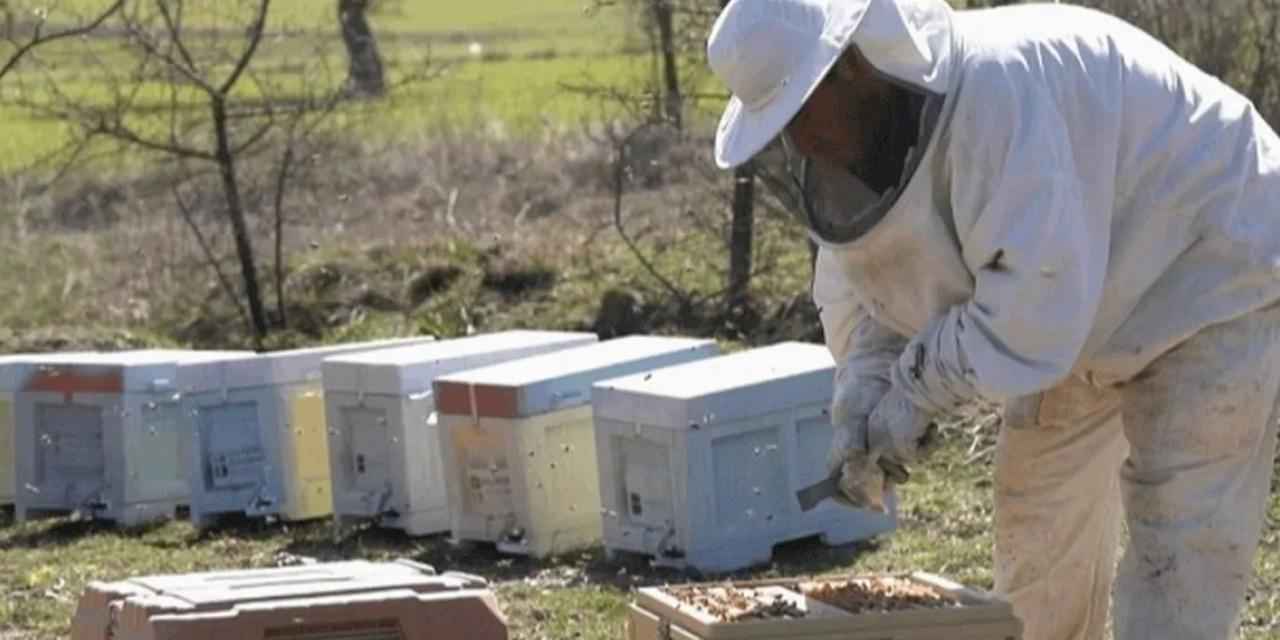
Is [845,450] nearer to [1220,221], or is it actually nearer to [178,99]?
[1220,221]

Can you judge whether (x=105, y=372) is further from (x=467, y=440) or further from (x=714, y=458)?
(x=714, y=458)

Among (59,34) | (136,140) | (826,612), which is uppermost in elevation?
(59,34)

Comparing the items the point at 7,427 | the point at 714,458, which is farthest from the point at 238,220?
the point at 714,458

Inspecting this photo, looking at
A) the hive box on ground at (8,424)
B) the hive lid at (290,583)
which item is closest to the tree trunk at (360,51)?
the hive box on ground at (8,424)

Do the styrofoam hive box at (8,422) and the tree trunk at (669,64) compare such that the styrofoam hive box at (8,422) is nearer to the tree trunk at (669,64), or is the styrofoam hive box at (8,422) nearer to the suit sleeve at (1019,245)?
the tree trunk at (669,64)

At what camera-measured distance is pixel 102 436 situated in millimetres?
8500

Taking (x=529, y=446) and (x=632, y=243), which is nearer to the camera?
(x=529, y=446)

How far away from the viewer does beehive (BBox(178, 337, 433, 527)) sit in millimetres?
8297

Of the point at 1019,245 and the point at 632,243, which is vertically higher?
the point at 632,243

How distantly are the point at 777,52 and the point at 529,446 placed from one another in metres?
3.42

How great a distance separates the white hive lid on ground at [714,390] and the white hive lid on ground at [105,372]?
1780 mm

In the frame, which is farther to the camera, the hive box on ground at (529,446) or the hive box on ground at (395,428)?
the hive box on ground at (395,428)

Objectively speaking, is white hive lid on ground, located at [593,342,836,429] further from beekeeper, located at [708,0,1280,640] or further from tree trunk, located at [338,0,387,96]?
tree trunk, located at [338,0,387,96]

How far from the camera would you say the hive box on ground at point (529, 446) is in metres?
7.45
